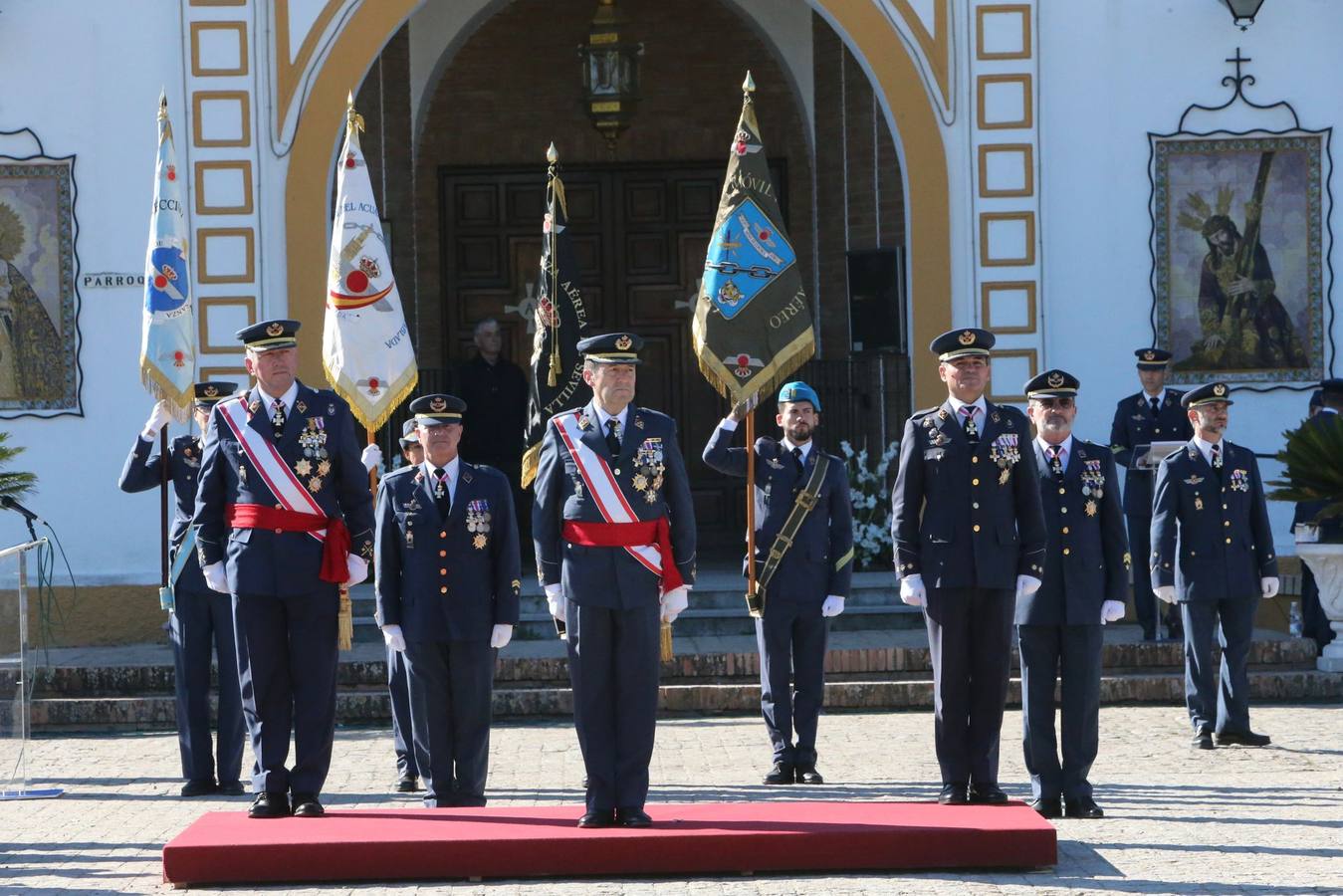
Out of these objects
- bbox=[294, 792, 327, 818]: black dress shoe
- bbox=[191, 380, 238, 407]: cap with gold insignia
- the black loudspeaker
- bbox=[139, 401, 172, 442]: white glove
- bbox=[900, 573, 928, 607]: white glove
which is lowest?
bbox=[294, 792, 327, 818]: black dress shoe

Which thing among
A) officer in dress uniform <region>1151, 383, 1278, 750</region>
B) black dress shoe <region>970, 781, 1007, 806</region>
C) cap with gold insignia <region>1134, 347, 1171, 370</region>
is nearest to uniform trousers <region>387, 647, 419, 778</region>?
black dress shoe <region>970, 781, 1007, 806</region>

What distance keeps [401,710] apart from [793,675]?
70.3 inches

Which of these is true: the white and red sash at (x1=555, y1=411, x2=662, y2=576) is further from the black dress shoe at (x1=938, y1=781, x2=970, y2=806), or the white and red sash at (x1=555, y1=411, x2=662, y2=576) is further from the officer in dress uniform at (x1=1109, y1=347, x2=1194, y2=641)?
the officer in dress uniform at (x1=1109, y1=347, x2=1194, y2=641)

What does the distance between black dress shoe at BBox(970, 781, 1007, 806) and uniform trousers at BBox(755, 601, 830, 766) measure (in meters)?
1.48

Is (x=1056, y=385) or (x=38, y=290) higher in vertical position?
(x=38, y=290)

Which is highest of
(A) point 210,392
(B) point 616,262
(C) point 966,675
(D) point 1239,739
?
(B) point 616,262

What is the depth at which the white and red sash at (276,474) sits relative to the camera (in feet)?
24.6

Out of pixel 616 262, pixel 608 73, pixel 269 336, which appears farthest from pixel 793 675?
pixel 616 262

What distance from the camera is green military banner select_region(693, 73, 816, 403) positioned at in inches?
398

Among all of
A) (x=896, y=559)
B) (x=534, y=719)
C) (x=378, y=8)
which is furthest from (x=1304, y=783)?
(x=378, y=8)

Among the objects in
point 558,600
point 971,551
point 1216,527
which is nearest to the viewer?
point 558,600

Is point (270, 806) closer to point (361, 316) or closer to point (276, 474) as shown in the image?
point (276, 474)

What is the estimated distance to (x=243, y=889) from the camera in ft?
22.1

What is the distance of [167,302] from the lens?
35.7 ft
